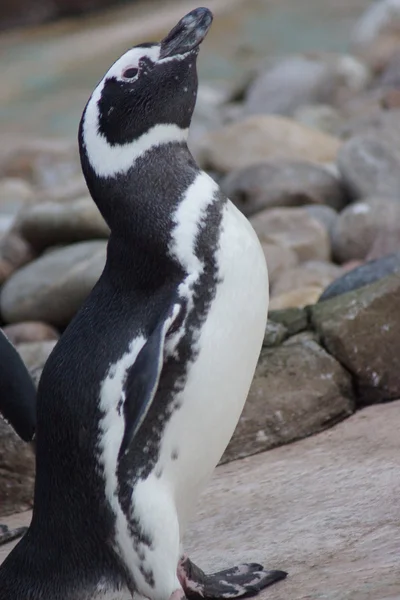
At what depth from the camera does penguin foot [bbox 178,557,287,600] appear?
2.82 meters

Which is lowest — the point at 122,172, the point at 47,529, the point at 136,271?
the point at 47,529

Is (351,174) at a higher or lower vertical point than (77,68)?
higher

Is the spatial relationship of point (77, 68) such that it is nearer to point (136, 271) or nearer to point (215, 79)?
point (215, 79)

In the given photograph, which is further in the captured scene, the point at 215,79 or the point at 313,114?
the point at 215,79

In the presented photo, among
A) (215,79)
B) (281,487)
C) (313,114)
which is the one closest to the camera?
(281,487)

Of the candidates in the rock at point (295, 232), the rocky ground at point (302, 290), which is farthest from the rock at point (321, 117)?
the rock at point (295, 232)

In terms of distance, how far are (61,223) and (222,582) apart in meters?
4.94

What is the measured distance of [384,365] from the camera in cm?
432

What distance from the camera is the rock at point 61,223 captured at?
7477 mm

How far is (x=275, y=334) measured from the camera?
4445 millimetres

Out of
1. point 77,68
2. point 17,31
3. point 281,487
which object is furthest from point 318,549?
point 17,31

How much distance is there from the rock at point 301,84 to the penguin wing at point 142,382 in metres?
11.0

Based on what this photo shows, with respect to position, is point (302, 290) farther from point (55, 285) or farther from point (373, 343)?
point (373, 343)

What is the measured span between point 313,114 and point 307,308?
827cm
